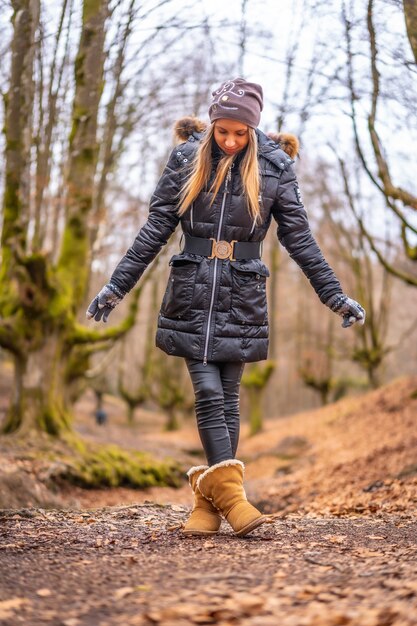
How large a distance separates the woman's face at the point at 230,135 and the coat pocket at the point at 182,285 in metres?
0.73

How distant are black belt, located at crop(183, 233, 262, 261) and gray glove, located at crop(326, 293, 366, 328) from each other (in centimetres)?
61

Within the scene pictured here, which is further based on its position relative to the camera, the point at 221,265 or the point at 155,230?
the point at 155,230

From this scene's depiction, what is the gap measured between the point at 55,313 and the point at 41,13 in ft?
13.4

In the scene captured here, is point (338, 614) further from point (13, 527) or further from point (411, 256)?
point (411, 256)

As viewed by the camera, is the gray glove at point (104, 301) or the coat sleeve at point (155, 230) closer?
the gray glove at point (104, 301)

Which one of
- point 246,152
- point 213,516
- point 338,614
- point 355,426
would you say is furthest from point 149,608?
point 355,426

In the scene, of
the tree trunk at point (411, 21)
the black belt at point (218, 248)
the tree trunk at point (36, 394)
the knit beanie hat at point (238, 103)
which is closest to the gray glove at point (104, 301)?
the black belt at point (218, 248)

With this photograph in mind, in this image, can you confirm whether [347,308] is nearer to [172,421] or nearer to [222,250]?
[222,250]

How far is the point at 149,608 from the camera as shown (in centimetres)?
252

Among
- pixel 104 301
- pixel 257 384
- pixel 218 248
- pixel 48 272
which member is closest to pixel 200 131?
pixel 218 248

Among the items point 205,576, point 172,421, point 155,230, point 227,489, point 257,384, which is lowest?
point 172,421

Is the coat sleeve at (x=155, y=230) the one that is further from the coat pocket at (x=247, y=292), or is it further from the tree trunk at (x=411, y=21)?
the tree trunk at (x=411, y=21)

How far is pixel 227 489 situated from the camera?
4.04 meters

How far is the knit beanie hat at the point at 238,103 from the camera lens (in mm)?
4219
